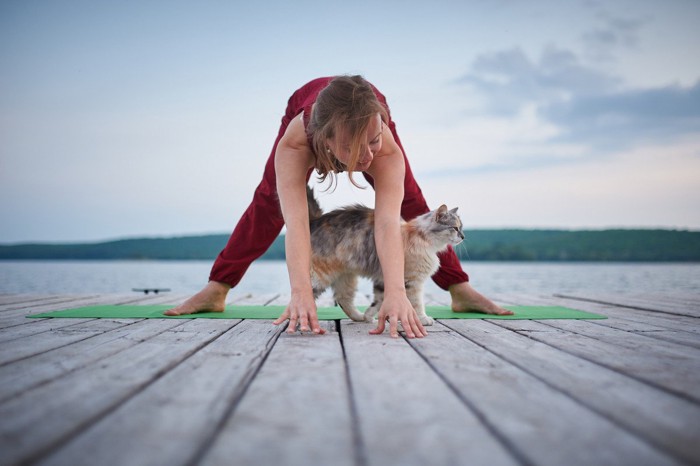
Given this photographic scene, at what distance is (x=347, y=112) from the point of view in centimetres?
206

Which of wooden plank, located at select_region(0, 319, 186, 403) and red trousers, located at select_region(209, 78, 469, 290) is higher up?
red trousers, located at select_region(209, 78, 469, 290)

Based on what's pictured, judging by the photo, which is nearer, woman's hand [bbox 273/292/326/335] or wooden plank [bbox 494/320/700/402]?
wooden plank [bbox 494/320/700/402]

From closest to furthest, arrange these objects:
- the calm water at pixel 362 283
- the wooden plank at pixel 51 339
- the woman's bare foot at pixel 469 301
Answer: the wooden plank at pixel 51 339
the woman's bare foot at pixel 469 301
the calm water at pixel 362 283

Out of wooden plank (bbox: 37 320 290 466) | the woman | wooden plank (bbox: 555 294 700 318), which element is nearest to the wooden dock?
wooden plank (bbox: 37 320 290 466)

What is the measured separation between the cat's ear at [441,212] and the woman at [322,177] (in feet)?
1.02

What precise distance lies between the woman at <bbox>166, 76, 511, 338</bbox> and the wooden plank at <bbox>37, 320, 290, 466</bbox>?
76cm

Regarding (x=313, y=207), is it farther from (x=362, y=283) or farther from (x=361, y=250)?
(x=362, y=283)

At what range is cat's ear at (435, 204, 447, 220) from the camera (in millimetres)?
3119

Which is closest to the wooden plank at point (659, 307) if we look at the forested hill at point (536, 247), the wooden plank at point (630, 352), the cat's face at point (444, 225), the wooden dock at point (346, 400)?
the wooden plank at point (630, 352)

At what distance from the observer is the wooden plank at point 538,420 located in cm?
77

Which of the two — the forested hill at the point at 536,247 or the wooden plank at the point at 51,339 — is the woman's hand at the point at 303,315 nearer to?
the wooden plank at the point at 51,339

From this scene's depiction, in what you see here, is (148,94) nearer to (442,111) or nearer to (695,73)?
(442,111)

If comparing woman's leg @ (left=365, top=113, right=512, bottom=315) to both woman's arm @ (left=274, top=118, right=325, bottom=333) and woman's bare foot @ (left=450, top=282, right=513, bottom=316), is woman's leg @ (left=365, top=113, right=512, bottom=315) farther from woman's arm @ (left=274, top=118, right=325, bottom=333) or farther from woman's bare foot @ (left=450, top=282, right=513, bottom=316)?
woman's arm @ (left=274, top=118, right=325, bottom=333)

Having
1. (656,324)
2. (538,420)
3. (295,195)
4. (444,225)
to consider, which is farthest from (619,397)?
(444,225)
